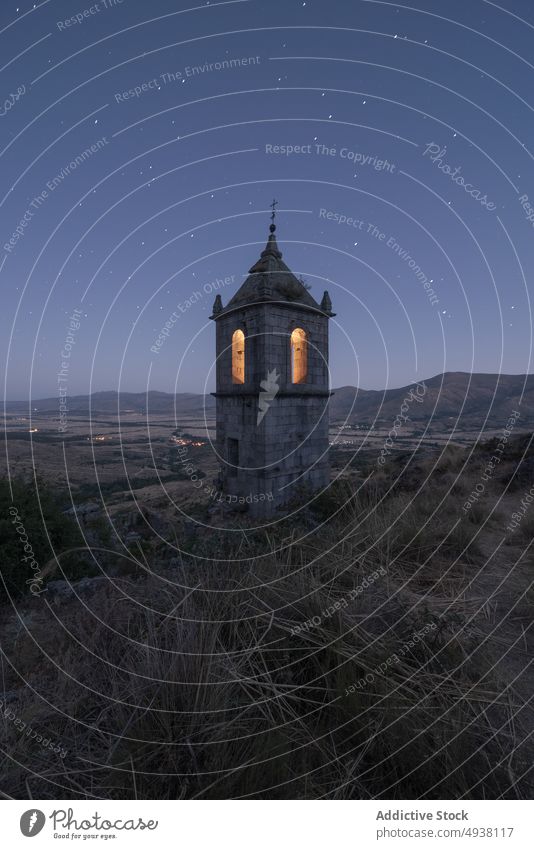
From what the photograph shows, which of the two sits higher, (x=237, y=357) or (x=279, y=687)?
(x=237, y=357)

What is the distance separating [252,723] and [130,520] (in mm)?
12258

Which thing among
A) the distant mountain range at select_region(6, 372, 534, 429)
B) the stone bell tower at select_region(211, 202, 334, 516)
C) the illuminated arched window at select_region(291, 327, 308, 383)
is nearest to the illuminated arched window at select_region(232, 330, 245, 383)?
the stone bell tower at select_region(211, 202, 334, 516)

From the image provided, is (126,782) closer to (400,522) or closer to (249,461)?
(400,522)

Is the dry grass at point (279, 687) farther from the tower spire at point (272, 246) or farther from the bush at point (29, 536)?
the tower spire at point (272, 246)

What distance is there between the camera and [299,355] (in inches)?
519

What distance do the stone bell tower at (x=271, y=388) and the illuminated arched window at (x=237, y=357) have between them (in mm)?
40

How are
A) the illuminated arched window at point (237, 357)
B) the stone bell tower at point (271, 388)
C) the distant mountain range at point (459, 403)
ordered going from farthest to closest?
the distant mountain range at point (459, 403), the illuminated arched window at point (237, 357), the stone bell tower at point (271, 388)

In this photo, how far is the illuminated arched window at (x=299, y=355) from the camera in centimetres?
1284

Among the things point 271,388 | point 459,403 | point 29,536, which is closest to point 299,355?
point 271,388

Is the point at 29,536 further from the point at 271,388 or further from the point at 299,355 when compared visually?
the point at 299,355

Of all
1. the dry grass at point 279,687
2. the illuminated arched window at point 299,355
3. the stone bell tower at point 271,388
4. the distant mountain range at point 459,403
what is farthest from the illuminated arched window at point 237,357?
the distant mountain range at point 459,403

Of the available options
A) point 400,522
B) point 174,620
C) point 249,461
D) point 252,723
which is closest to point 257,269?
point 249,461

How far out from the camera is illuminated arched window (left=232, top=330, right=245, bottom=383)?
42.0 feet

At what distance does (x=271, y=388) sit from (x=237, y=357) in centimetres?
243
